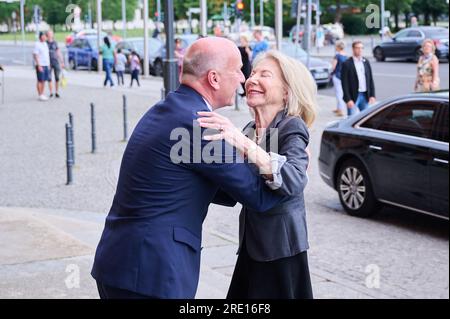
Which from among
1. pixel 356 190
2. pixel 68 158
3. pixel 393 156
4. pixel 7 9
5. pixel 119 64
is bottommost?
pixel 356 190

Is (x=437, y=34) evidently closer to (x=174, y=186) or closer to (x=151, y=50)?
(x=151, y=50)

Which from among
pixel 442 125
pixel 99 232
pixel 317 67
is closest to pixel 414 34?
pixel 317 67

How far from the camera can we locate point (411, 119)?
30.0 ft

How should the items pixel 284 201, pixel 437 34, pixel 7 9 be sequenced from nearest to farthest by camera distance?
pixel 284 201
pixel 7 9
pixel 437 34

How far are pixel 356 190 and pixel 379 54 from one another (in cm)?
2992

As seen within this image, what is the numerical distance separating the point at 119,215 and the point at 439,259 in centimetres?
507

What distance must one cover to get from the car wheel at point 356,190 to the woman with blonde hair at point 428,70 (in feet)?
18.0

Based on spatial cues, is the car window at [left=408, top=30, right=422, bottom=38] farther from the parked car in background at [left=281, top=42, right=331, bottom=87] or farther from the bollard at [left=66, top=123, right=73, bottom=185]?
the bollard at [left=66, top=123, right=73, bottom=185]

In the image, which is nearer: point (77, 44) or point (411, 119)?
point (411, 119)

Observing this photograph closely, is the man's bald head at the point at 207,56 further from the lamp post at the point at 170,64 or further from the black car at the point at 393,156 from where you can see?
the lamp post at the point at 170,64

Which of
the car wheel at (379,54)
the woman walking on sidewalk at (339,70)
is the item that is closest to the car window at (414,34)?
the car wheel at (379,54)

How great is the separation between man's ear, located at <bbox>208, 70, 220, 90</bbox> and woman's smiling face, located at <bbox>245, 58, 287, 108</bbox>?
69 cm

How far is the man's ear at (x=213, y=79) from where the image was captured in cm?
325

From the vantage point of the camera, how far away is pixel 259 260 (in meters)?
3.99
